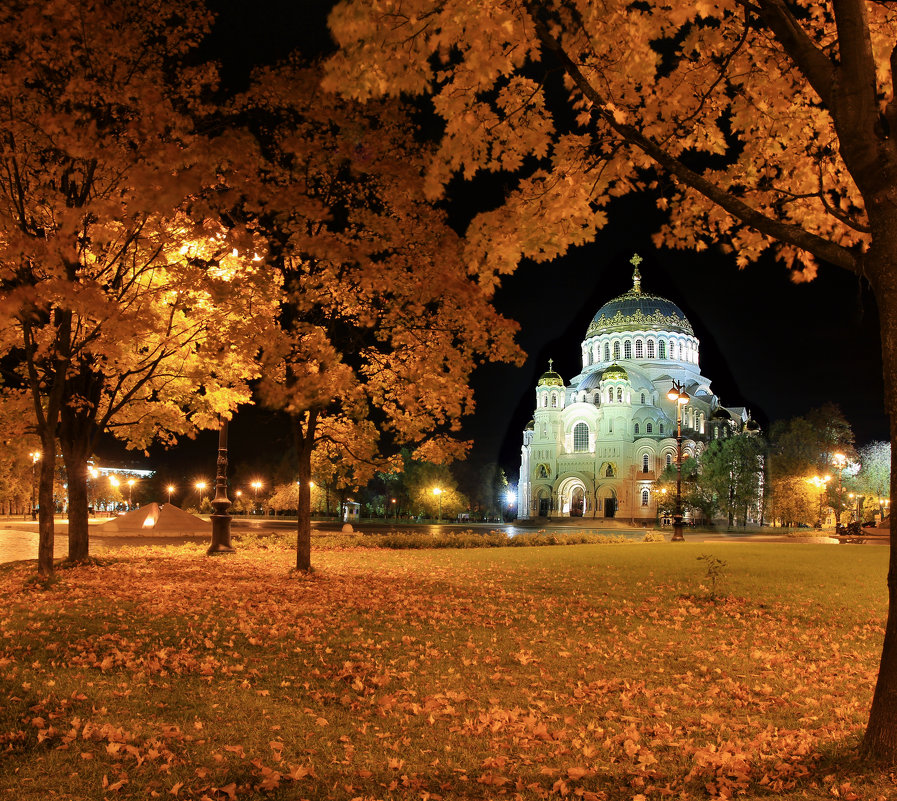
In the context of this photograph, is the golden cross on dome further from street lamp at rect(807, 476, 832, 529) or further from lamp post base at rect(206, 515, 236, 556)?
lamp post base at rect(206, 515, 236, 556)

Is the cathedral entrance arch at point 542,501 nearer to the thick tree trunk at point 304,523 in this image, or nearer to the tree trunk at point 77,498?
the thick tree trunk at point 304,523

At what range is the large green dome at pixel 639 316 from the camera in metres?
99.3

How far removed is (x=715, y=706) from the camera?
262 inches

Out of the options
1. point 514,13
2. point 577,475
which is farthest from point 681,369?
point 514,13

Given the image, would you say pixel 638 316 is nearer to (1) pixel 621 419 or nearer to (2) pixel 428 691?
(1) pixel 621 419

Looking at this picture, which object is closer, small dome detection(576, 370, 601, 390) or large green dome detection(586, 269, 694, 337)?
small dome detection(576, 370, 601, 390)

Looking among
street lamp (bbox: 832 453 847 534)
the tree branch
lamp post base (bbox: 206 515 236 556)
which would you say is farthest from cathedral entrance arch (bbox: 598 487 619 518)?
the tree branch

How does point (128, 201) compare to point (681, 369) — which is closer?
point (128, 201)

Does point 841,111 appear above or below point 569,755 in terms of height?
above

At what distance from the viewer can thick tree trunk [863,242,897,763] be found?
4875 millimetres

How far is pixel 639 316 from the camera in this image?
9969 cm

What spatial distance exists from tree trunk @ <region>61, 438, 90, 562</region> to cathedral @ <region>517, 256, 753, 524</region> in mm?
73598

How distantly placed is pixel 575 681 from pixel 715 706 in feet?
A: 4.46

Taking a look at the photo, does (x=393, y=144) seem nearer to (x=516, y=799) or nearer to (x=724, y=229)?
(x=724, y=229)
